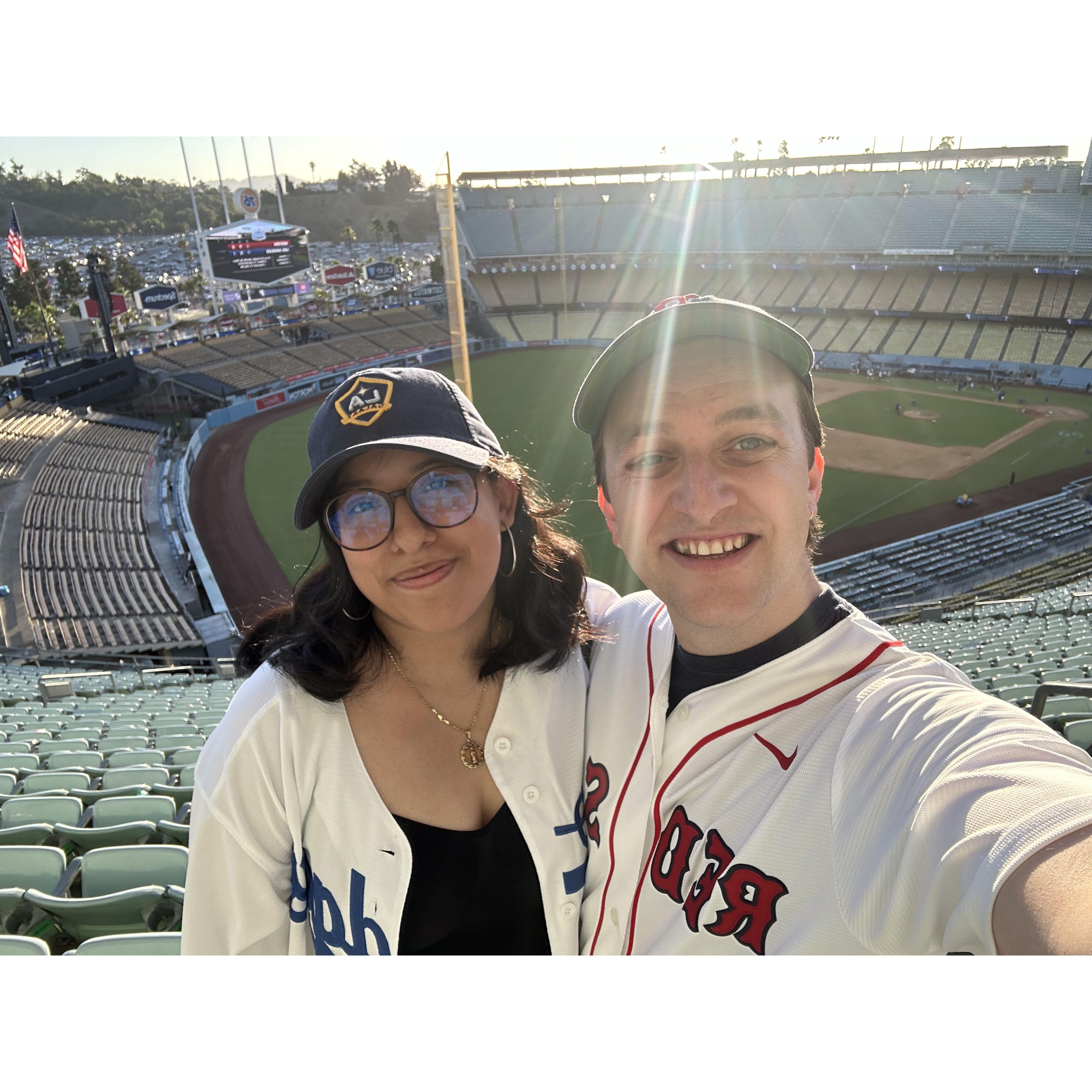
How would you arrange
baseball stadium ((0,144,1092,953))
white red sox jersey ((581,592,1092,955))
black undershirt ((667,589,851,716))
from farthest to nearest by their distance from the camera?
1. baseball stadium ((0,144,1092,953))
2. black undershirt ((667,589,851,716))
3. white red sox jersey ((581,592,1092,955))

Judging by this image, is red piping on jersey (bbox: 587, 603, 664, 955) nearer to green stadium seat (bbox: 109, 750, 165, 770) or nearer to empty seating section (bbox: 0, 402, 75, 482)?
green stadium seat (bbox: 109, 750, 165, 770)

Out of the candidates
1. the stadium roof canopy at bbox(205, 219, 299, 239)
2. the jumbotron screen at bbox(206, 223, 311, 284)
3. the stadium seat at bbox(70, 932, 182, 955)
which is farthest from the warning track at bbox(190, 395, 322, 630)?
the stadium seat at bbox(70, 932, 182, 955)

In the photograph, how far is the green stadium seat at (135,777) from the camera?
5090 millimetres

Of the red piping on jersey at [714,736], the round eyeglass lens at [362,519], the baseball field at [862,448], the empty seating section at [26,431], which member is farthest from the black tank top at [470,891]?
the empty seating section at [26,431]

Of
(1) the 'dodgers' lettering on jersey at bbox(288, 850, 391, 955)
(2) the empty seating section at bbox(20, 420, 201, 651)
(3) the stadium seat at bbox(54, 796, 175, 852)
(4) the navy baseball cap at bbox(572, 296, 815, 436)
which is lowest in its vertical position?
(2) the empty seating section at bbox(20, 420, 201, 651)

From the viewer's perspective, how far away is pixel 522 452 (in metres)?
24.5

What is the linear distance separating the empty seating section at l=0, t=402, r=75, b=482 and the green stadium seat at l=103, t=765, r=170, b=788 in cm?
2290

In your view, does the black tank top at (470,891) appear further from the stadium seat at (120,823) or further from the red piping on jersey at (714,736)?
the stadium seat at (120,823)

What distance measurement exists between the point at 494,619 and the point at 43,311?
5136 centimetres

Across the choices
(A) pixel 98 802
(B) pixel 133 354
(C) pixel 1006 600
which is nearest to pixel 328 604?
(A) pixel 98 802

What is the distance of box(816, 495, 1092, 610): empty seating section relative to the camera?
1599 cm

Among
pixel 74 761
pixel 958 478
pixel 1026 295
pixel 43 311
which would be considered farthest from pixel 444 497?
pixel 43 311

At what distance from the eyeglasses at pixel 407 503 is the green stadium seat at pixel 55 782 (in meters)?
4.27
